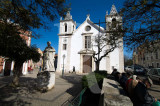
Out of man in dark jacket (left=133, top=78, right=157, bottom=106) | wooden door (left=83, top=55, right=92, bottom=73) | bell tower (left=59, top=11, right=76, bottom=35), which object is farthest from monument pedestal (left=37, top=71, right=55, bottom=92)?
bell tower (left=59, top=11, right=76, bottom=35)

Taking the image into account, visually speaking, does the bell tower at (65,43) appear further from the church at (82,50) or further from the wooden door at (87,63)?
the wooden door at (87,63)

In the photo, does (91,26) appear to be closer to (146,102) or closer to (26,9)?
(26,9)

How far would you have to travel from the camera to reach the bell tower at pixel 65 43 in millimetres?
20181

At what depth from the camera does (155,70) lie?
9.27 meters

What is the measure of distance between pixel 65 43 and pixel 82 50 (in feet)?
14.7

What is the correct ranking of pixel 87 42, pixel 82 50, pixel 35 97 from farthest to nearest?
pixel 87 42
pixel 82 50
pixel 35 97

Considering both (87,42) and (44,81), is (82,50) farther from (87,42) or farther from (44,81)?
(44,81)

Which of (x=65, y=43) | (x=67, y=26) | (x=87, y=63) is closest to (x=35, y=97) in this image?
(x=87, y=63)

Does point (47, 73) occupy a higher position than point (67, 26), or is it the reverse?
point (67, 26)

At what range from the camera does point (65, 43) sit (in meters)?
21.2

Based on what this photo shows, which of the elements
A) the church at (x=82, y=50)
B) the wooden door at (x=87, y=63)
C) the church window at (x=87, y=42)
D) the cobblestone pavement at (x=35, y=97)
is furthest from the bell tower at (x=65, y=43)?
the cobblestone pavement at (x=35, y=97)

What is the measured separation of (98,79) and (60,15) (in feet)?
13.4

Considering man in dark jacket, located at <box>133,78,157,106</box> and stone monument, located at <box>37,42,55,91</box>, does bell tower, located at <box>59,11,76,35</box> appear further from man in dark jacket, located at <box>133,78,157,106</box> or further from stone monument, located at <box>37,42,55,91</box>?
man in dark jacket, located at <box>133,78,157,106</box>

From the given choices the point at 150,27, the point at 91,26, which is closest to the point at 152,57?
the point at 91,26
